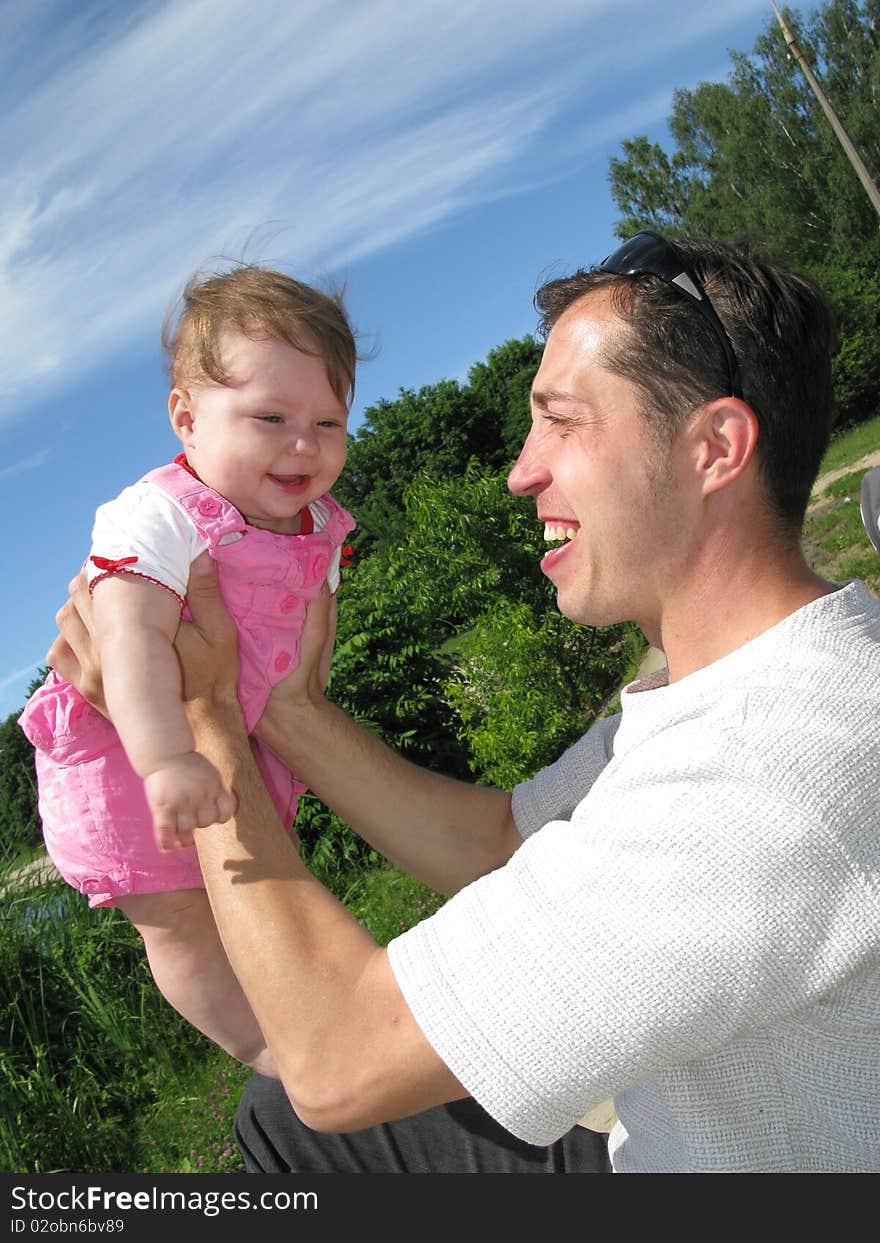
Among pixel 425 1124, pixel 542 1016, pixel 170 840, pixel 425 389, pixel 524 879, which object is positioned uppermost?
pixel 425 389

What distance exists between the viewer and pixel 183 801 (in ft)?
6.84

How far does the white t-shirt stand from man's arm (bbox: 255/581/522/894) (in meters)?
0.36

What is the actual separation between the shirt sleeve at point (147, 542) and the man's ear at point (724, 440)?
3.63 feet

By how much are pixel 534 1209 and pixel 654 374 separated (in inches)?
61.4

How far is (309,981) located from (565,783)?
3.22ft

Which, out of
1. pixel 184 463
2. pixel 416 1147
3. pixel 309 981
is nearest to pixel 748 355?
pixel 184 463

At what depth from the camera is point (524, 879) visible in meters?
1.57

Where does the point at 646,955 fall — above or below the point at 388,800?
below

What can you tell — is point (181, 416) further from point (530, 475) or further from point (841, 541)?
point (841, 541)

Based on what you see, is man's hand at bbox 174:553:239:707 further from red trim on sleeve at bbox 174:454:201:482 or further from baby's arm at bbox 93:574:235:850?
red trim on sleeve at bbox 174:454:201:482

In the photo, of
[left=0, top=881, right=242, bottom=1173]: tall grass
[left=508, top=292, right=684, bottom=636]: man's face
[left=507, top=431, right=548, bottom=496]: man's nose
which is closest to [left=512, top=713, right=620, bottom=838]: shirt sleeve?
[left=508, top=292, right=684, bottom=636]: man's face

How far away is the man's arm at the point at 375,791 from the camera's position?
258 cm

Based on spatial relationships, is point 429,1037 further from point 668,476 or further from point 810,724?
point 668,476

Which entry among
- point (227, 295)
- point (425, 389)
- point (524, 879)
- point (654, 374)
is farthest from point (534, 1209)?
point (425, 389)
